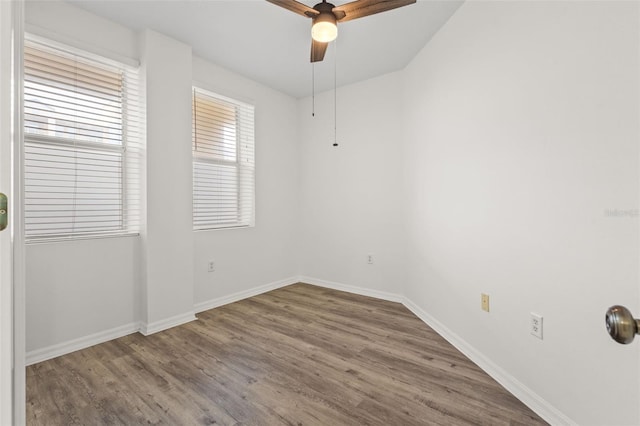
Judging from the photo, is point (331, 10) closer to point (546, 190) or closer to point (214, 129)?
point (546, 190)

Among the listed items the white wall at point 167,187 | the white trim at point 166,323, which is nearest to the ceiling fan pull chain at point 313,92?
the white wall at point 167,187

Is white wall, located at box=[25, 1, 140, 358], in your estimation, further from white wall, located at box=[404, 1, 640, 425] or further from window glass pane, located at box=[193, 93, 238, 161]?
white wall, located at box=[404, 1, 640, 425]

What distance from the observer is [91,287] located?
2.38 metres

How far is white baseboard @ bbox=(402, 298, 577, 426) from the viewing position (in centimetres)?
152

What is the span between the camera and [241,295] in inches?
140

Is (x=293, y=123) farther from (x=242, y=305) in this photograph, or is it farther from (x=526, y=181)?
(x=526, y=181)

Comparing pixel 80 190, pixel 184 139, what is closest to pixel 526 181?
pixel 184 139

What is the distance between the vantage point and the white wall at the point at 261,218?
127 inches

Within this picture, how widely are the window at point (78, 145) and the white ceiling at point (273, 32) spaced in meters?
0.51

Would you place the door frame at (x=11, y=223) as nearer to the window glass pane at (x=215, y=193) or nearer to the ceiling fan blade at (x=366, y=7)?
the ceiling fan blade at (x=366, y=7)

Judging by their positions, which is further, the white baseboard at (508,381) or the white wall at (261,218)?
the white wall at (261,218)

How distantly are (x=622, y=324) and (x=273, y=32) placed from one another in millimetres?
2917

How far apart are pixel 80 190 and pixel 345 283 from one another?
2943 mm

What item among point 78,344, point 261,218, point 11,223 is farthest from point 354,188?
point 11,223
